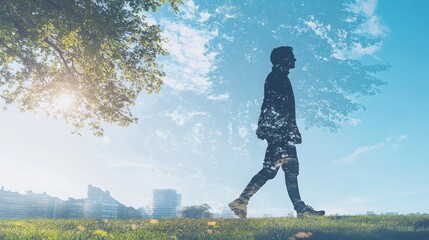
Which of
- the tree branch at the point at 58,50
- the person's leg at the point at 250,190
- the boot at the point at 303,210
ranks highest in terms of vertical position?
the tree branch at the point at 58,50

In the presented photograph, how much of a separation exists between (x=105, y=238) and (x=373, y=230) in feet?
19.9

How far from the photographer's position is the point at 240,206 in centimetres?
1233

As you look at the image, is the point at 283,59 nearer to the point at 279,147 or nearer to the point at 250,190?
the point at 279,147

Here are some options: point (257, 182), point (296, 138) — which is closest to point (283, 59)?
point (296, 138)

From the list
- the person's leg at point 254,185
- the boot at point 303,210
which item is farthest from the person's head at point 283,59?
the boot at point 303,210

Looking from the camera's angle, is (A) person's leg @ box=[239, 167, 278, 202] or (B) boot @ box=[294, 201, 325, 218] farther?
(A) person's leg @ box=[239, 167, 278, 202]

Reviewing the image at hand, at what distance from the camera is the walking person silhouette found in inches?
487

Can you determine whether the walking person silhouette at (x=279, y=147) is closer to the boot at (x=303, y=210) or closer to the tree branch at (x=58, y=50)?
the boot at (x=303, y=210)

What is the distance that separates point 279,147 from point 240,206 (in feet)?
7.71

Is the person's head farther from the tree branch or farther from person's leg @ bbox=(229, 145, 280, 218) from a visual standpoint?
the tree branch

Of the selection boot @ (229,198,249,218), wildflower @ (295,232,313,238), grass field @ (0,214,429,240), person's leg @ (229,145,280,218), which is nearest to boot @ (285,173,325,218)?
person's leg @ (229,145,280,218)

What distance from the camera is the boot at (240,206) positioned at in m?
12.3

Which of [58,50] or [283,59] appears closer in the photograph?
[283,59]

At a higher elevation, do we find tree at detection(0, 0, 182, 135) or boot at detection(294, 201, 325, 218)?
tree at detection(0, 0, 182, 135)
